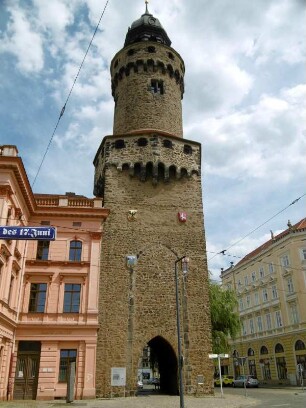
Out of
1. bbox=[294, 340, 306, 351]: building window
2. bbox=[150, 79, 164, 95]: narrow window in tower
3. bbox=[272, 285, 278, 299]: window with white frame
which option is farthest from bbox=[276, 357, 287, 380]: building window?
bbox=[150, 79, 164, 95]: narrow window in tower

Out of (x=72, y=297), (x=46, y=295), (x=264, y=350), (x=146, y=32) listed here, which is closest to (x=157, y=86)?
(x=146, y=32)

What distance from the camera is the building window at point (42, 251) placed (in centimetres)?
2288

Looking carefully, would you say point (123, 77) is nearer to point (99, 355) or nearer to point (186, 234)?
point (186, 234)

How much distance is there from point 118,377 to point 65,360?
9.77ft

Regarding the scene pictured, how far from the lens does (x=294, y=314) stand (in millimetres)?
37938

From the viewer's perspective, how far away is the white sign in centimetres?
2062

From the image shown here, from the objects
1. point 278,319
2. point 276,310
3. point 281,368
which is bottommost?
point 281,368

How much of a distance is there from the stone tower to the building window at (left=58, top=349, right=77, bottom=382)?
144 cm

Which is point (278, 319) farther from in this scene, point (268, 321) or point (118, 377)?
point (118, 377)

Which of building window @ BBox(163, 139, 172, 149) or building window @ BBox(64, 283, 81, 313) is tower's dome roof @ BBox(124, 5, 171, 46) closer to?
building window @ BBox(163, 139, 172, 149)

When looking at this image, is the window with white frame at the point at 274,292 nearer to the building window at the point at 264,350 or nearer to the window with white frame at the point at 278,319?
the window with white frame at the point at 278,319

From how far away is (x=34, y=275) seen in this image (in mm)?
22141

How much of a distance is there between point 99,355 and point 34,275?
5.77m

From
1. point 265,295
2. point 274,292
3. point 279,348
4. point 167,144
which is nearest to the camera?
point 167,144
